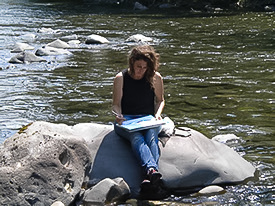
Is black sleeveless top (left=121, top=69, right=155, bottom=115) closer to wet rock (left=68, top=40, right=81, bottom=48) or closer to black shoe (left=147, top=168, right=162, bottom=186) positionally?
black shoe (left=147, top=168, right=162, bottom=186)

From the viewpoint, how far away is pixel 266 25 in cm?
2327

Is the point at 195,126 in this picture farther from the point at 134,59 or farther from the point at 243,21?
the point at 243,21

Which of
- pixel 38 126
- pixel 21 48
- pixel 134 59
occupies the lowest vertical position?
pixel 21 48

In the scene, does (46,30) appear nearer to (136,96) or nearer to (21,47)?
(21,47)

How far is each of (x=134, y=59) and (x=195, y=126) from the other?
8.82 feet

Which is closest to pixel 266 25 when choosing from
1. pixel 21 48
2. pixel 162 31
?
pixel 162 31

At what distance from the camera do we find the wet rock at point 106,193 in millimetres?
6027

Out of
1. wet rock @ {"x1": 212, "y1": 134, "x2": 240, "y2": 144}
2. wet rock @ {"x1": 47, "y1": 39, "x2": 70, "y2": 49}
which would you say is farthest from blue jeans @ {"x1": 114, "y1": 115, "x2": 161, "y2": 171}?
wet rock @ {"x1": 47, "y1": 39, "x2": 70, "y2": 49}

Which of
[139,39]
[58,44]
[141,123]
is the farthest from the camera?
[139,39]

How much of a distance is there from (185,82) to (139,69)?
597 cm

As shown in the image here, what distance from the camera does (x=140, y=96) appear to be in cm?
694

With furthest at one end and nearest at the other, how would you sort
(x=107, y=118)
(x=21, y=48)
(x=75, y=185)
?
1. (x=21, y=48)
2. (x=107, y=118)
3. (x=75, y=185)

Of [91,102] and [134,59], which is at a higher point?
[134,59]

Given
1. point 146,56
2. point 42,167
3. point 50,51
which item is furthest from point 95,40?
point 42,167
